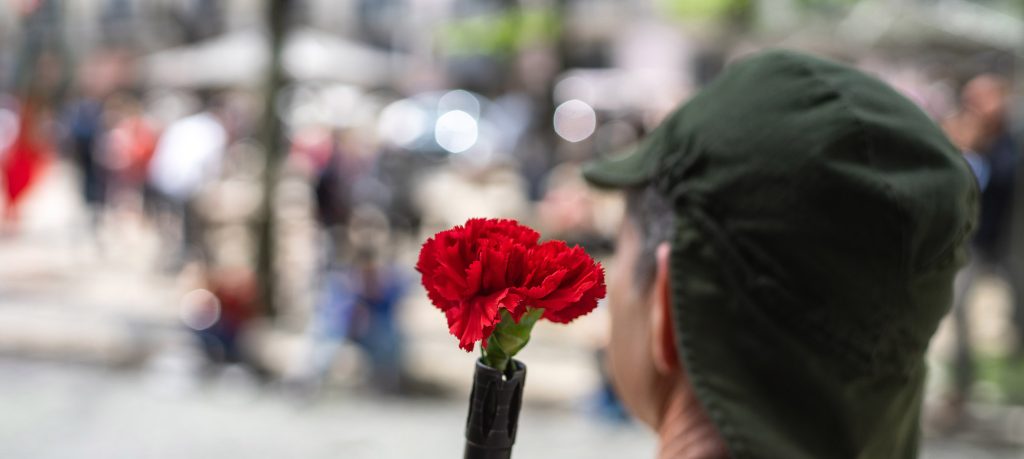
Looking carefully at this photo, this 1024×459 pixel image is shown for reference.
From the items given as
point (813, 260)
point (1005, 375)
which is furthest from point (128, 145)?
point (813, 260)

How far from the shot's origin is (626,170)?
128cm

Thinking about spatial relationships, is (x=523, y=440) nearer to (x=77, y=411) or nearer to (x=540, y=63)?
(x=77, y=411)

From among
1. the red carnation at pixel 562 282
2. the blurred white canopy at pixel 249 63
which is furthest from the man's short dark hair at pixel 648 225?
the blurred white canopy at pixel 249 63

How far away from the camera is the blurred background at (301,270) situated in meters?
5.30

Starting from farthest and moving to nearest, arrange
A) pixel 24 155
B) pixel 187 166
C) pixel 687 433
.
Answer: pixel 187 166, pixel 24 155, pixel 687 433

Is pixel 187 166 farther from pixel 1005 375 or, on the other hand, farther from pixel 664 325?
pixel 664 325

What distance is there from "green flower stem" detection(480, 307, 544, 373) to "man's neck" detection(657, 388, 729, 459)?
31cm

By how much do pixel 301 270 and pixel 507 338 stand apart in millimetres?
9456

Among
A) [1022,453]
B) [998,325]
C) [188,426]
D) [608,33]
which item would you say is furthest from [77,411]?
[608,33]

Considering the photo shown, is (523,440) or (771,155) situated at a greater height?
(771,155)

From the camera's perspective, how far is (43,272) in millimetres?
9523

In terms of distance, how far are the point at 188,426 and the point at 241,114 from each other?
431 inches

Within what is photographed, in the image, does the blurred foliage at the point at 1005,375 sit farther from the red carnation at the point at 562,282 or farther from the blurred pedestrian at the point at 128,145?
the blurred pedestrian at the point at 128,145

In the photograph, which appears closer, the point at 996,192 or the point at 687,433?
the point at 687,433
